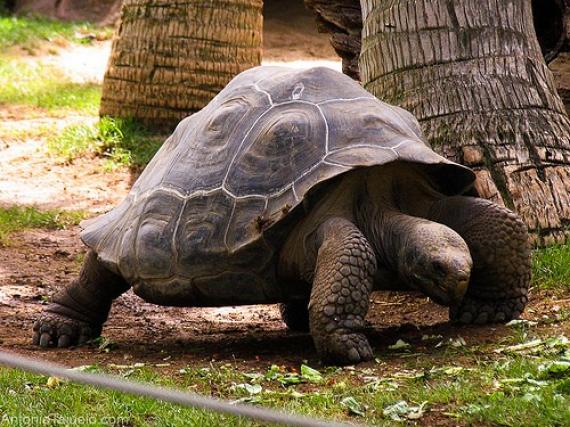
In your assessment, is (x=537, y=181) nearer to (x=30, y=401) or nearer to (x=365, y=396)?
(x=365, y=396)

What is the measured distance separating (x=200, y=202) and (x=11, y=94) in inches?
360

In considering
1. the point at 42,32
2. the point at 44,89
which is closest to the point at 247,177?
the point at 44,89

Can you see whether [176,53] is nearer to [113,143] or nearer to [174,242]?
[113,143]

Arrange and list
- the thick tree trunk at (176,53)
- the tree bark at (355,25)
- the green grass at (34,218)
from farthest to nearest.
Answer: the thick tree trunk at (176,53)
the green grass at (34,218)
the tree bark at (355,25)

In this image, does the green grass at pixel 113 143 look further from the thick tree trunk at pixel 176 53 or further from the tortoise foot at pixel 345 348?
the tortoise foot at pixel 345 348

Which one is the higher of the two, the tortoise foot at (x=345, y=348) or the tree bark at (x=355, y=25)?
the tree bark at (x=355, y=25)

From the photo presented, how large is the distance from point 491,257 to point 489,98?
1.39 m

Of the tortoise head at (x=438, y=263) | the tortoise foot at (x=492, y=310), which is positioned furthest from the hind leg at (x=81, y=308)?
the tortoise foot at (x=492, y=310)

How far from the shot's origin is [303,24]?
66.1 ft

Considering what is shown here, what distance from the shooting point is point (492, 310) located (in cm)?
507

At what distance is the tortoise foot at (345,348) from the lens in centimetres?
445

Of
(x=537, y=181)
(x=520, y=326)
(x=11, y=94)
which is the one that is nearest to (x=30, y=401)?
(x=520, y=326)

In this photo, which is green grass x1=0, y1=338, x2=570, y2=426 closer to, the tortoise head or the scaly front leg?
the scaly front leg

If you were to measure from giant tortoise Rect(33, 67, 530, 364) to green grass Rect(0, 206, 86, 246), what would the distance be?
3189mm
